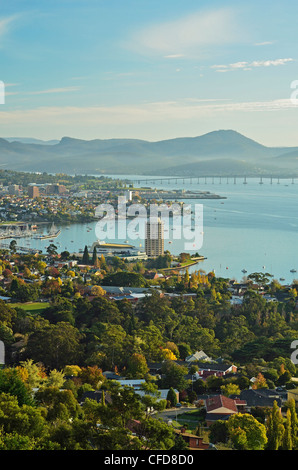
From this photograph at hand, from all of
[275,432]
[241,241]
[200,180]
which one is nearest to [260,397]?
[275,432]

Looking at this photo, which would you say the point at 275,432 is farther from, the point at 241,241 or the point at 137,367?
the point at 241,241

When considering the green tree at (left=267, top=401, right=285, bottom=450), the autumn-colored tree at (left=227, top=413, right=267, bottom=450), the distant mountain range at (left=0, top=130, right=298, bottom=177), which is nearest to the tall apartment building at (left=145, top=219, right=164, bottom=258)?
the autumn-colored tree at (left=227, top=413, right=267, bottom=450)

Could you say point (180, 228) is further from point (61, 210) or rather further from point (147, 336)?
point (147, 336)

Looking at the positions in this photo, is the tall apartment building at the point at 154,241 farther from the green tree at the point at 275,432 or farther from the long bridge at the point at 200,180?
the long bridge at the point at 200,180

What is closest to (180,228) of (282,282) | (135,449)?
(282,282)

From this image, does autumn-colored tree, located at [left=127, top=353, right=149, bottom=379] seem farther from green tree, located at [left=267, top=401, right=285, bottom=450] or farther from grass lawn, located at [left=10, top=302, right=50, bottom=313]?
grass lawn, located at [left=10, top=302, right=50, bottom=313]

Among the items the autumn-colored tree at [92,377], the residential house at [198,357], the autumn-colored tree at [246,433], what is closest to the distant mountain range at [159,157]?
the residential house at [198,357]
